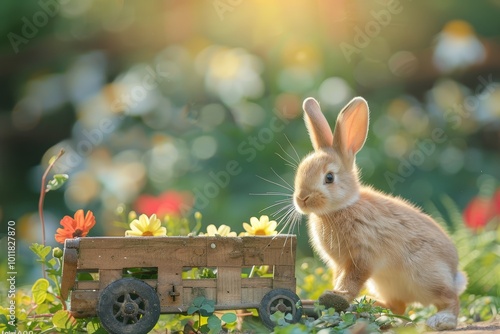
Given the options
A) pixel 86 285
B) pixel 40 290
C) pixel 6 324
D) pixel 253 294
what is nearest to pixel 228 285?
pixel 253 294

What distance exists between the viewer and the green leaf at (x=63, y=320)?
267 centimetres

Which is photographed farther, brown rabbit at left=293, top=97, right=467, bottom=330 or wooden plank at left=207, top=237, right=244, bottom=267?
brown rabbit at left=293, top=97, right=467, bottom=330

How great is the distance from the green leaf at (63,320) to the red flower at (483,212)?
2.44 meters

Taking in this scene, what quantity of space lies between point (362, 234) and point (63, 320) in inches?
42.8

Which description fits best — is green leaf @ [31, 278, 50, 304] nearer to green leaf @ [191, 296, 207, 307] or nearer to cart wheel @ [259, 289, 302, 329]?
green leaf @ [191, 296, 207, 307]

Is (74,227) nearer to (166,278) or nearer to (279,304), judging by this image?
(166,278)

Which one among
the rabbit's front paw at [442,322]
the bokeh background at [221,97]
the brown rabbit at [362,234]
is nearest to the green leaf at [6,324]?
the brown rabbit at [362,234]

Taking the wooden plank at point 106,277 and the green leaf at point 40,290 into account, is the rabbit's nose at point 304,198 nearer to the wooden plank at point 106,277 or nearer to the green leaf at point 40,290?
the wooden plank at point 106,277

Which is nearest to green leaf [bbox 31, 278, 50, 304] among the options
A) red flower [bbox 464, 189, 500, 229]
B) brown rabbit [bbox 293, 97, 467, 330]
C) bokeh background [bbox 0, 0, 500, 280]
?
brown rabbit [bbox 293, 97, 467, 330]

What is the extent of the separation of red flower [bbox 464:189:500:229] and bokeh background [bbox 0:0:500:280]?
211mm

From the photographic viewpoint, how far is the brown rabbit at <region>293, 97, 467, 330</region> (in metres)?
2.77

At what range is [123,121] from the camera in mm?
5094

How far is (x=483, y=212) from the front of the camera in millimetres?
4312

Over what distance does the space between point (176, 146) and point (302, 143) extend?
831 millimetres
